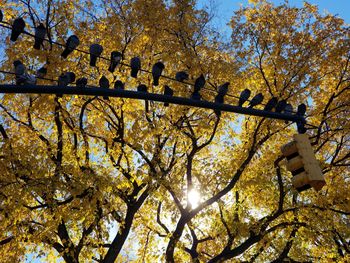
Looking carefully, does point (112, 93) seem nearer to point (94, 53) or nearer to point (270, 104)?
point (94, 53)

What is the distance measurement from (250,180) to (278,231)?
219cm

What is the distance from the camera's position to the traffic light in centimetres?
455

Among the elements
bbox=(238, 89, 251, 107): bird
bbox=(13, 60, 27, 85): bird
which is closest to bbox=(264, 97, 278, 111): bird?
bbox=(238, 89, 251, 107): bird

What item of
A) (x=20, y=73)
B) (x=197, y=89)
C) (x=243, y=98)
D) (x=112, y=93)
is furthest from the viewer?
(x=243, y=98)

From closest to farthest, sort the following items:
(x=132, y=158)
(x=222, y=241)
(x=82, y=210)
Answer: (x=82, y=210)
(x=132, y=158)
(x=222, y=241)

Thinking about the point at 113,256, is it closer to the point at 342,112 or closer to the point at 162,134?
the point at 162,134

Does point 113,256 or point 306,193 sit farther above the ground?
point 306,193

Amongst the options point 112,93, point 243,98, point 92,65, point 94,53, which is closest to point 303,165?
point 243,98

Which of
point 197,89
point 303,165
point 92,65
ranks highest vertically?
point 92,65

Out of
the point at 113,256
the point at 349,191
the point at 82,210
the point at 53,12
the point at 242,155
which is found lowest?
the point at 113,256

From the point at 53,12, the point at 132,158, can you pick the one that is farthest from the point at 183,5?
the point at 132,158

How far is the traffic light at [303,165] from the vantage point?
455cm

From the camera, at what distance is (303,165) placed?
15.3ft

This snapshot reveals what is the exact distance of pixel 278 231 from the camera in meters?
14.4
